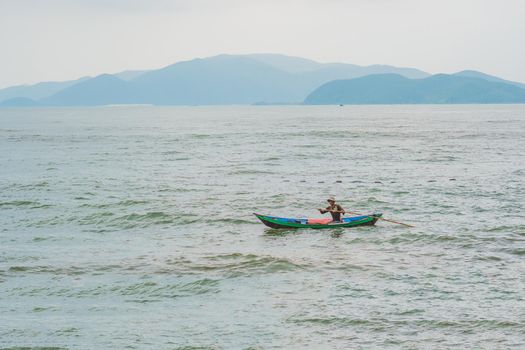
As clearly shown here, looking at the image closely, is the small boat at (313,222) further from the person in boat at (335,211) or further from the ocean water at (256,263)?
the ocean water at (256,263)

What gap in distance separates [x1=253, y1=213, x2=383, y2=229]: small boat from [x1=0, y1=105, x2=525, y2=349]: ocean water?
583 millimetres

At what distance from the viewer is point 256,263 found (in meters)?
29.7

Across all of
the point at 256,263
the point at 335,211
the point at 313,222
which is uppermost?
the point at 335,211

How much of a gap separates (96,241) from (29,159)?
161 feet

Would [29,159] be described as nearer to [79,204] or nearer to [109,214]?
[79,204]

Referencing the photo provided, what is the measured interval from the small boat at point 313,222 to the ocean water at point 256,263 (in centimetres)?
58

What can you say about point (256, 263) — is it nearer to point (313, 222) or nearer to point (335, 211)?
point (313, 222)

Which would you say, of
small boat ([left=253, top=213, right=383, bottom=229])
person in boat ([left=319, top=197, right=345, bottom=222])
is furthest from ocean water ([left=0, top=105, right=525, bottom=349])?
person in boat ([left=319, top=197, right=345, bottom=222])

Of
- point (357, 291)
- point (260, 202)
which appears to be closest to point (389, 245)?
point (357, 291)

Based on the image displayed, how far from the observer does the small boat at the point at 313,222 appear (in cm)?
3581

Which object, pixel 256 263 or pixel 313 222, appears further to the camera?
pixel 313 222

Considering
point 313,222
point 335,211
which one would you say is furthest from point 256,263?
point 335,211

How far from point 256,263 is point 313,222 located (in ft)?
24.9

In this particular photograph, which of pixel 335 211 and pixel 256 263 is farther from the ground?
pixel 335 211
